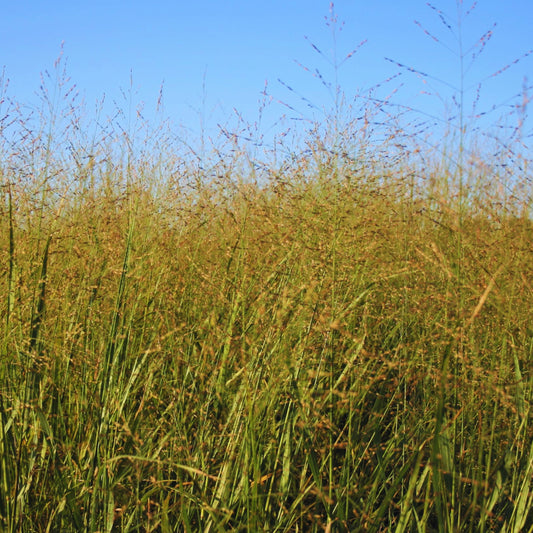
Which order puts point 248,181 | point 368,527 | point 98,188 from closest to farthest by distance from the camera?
point 368,527 < point 248,181 < point 98,188

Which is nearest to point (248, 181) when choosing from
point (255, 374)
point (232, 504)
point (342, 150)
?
point (342, 150)

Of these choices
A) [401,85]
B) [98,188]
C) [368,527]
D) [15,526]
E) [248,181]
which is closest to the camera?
[15,526]

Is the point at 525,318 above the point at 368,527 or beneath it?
above

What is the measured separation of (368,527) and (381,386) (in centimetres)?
57

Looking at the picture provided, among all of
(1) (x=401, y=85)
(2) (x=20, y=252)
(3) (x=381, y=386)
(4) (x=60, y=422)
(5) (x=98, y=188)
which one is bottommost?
(4) (x=60, y=422)

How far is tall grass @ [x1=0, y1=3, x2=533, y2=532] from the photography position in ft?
4.26

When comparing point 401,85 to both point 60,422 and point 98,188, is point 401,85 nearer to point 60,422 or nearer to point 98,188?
point 98,188

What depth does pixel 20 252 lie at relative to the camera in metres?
1.93

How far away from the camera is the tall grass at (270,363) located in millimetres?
1300

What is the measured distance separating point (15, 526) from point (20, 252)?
3.28 feet

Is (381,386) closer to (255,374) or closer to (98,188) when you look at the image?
(255,374)

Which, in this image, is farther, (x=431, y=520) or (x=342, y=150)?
(x=342, y=150)

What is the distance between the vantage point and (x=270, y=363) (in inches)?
A: 57.9

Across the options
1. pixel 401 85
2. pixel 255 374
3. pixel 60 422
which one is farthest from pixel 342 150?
pixel 60 422
